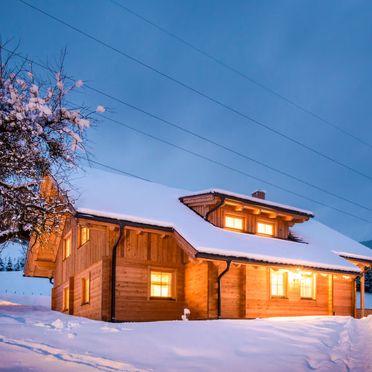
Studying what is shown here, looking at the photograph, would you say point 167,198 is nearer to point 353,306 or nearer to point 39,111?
point 353,306

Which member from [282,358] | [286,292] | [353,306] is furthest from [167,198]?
[282,358]

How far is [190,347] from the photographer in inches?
390

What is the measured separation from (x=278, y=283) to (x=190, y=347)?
11.1 m

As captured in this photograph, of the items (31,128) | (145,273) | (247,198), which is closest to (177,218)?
(145,273)

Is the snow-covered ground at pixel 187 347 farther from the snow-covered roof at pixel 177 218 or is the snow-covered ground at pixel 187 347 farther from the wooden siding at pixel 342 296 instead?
the wooden siding at pixel 342 296

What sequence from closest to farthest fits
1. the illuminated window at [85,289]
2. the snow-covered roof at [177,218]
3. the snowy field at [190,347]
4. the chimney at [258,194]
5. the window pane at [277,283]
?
the snowy field at [190,347], the snow-covered roof at [177,218], the illuminated window at [85,289], the window pane at [277,283], the chimney at [258,194]

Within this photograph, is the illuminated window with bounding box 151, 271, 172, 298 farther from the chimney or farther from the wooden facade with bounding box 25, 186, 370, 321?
the chimney

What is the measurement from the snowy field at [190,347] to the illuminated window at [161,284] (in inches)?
184

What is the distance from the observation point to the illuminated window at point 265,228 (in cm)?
2209

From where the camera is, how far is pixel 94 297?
1794 centimetres

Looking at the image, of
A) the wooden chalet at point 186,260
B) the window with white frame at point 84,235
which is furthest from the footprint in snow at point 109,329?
the window with white frame at point 84,235

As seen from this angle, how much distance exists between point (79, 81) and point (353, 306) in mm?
18440

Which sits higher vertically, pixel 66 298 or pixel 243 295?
pixel 243 295

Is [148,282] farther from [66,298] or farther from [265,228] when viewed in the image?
[265,228]
